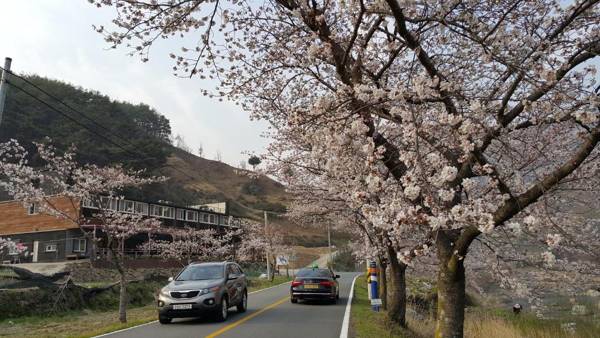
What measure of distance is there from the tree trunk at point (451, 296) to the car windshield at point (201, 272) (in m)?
8.04

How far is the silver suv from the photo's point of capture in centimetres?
1265

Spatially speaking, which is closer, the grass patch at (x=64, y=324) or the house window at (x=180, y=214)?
the grass patch at (x=64, y=324)

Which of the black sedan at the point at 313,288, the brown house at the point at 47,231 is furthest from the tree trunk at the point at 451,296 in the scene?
the brown house at the point at 47,231

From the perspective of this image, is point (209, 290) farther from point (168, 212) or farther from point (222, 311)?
point (168, 212)

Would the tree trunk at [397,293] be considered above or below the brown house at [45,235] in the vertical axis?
below

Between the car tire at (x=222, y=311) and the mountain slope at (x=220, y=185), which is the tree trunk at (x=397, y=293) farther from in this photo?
the mountain slope at (x=220, y=185)

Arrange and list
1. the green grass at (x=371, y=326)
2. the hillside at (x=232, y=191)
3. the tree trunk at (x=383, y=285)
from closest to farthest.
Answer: the green grass at (x=371, y=326) < the tree trunk at (x=383, y=285) < the hillside at (x=232, y=191)

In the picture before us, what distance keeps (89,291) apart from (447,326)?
1942 cm

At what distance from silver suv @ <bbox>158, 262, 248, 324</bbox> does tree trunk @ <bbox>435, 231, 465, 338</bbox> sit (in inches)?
277

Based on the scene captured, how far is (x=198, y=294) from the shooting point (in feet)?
42.2

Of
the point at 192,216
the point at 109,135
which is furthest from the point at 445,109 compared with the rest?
the point at 109,135

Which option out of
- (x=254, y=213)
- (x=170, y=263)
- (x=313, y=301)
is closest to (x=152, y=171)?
(x=170, y=263)

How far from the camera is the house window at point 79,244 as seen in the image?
4066 cm

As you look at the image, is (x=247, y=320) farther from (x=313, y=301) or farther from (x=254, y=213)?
(x=254, y=213)
